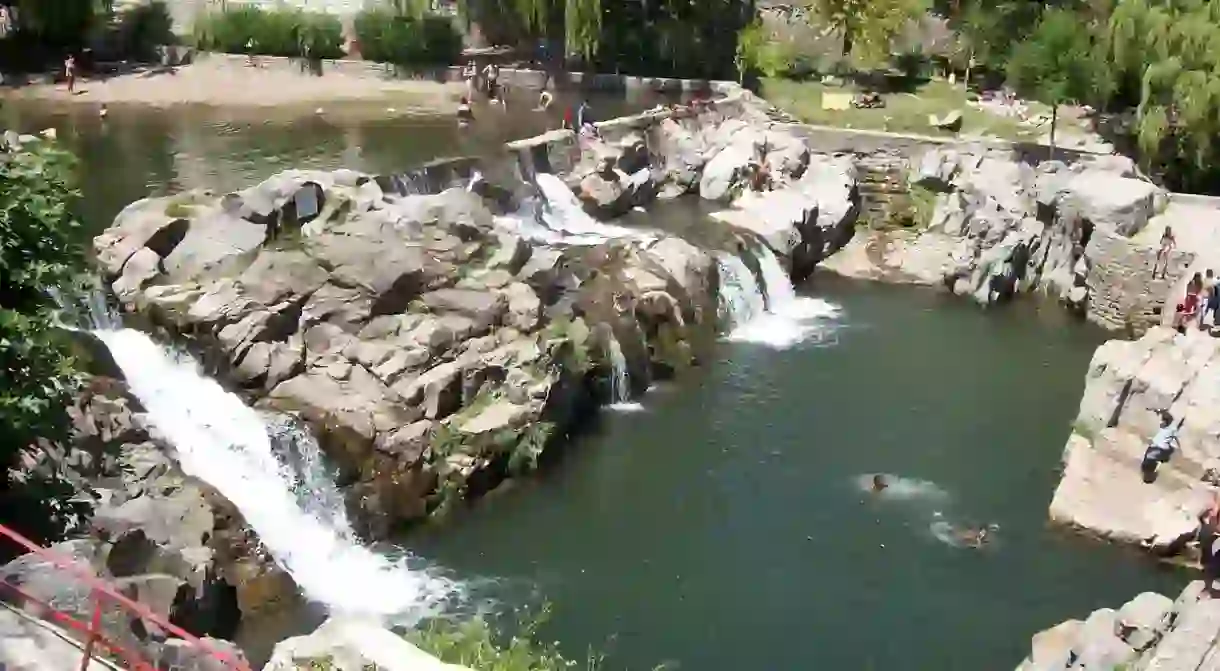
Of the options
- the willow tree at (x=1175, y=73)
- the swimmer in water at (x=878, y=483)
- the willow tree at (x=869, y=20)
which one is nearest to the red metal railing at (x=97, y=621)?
the swimmer in water at (x=878, y=483)

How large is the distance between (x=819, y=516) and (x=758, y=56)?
32.2 meters

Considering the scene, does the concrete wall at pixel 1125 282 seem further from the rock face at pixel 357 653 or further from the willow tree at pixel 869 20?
the rock face at pixel 357 653

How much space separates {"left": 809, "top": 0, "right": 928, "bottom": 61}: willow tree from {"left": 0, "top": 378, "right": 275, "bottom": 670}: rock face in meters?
36.3

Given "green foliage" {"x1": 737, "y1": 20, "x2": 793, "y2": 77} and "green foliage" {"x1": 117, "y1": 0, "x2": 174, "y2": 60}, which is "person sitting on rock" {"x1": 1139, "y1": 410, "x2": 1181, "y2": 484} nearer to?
"green foliage" {"x1": 737, "y1": 20, "x2": 793, "y2": 77}

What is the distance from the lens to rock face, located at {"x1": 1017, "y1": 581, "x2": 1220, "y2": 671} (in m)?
17.8

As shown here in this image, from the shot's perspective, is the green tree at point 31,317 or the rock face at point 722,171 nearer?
the green tree at point 31,317

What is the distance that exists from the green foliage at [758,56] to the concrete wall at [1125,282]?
19.6m

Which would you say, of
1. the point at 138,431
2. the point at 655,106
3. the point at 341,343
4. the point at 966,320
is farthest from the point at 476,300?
the point at 655,106

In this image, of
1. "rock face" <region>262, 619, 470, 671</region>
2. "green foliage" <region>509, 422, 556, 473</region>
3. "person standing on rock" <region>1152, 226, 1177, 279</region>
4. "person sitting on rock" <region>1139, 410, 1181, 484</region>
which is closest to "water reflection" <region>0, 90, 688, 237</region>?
"green foliage" <region>509, 422, 556, 473</region>

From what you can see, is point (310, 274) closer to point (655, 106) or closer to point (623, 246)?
point (623, 246)

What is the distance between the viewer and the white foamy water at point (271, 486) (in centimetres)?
2370

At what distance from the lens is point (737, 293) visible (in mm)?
37438

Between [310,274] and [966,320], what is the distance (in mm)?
19696

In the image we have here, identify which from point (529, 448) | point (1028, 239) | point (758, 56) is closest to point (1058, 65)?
point (1028, 239)
